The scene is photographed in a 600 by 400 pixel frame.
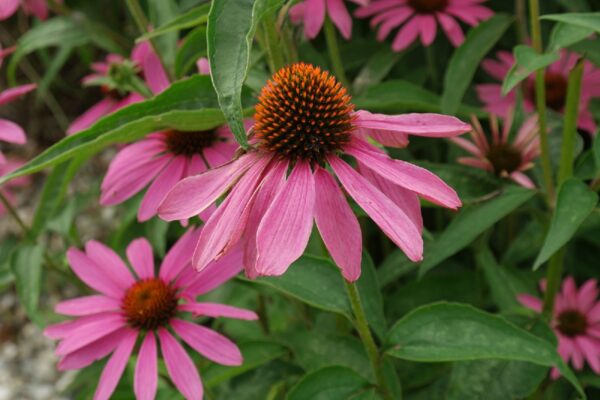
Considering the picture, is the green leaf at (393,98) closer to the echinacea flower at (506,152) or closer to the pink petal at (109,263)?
the echinacea flower at (506,152)

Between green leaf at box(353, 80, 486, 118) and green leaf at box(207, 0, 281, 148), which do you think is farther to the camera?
green leaf at box(353, 80, 486, 118)

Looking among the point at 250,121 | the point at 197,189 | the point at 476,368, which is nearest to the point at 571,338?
the point at 476,368

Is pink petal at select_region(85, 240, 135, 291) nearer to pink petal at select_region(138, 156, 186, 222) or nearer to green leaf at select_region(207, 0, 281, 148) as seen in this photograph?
pink petal at select_region(138, 156, 186, 222)

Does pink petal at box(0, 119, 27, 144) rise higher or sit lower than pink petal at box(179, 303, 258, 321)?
higher

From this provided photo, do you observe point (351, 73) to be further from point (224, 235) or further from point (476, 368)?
point (224, 235)

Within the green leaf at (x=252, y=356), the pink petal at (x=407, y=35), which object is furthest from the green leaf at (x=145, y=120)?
the pink petal at (x=407, y=35)

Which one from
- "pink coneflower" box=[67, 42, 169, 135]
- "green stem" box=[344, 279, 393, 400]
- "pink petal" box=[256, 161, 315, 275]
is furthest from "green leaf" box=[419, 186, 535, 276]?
"pink coneflower" box=[67, 42, 169, 135]
